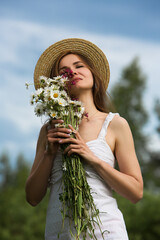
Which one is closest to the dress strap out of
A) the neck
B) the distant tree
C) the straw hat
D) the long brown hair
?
the neck

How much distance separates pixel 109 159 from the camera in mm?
2439

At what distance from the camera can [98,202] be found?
87.2 inches

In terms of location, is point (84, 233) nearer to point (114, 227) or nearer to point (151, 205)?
point (114, 227)

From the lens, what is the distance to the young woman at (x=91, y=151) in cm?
223

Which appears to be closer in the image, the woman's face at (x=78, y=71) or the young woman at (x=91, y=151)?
the young woman at (x=91, y=151)

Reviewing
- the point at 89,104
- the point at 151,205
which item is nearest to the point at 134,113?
the point at 151,205

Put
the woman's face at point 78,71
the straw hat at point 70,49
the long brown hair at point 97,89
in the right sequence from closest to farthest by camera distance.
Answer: the woman's face at point 78,71 → the long brown hair at point 97,89 → the straw hat at point 70,49

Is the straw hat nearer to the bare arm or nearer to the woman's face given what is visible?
the woman's face

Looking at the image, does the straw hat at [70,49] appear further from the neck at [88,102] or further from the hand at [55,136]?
the hand at [55,136]

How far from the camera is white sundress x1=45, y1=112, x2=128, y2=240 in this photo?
2.16 m

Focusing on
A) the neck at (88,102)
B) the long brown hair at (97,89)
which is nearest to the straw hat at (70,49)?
the long brown hair at (97,89)

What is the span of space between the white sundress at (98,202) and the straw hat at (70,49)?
2.79 ft

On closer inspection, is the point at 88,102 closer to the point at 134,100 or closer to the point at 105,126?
the point at 105,126

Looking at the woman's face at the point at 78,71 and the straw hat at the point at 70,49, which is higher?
the straw hat at the point at 70,49
